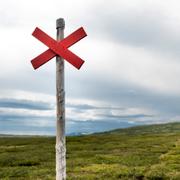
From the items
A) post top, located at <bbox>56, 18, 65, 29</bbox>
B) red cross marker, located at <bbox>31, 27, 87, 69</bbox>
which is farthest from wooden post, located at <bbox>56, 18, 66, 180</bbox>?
red cross marker, located at <bbox>31, 27, 87, 69</bbox>

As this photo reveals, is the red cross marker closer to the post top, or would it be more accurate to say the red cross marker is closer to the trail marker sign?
the trail marker sign

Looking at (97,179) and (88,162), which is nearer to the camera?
(97,179)

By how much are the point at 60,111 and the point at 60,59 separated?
1.73 m

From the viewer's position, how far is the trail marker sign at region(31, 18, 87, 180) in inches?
543

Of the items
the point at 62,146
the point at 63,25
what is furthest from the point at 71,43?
the point at 62,146

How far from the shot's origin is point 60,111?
14141mm

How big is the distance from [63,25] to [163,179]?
22.3m

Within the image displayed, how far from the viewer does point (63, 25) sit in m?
14.1

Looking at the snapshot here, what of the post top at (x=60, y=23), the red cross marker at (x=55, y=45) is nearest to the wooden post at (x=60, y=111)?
the post top at (x=60, y=23)

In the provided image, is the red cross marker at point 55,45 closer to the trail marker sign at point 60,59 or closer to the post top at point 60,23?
the trail marker sign at point 60,59

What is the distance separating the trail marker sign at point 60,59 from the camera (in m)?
13.8

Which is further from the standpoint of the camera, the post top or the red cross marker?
the post top

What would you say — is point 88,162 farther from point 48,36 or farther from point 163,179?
point 48,36

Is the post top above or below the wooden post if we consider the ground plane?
above
